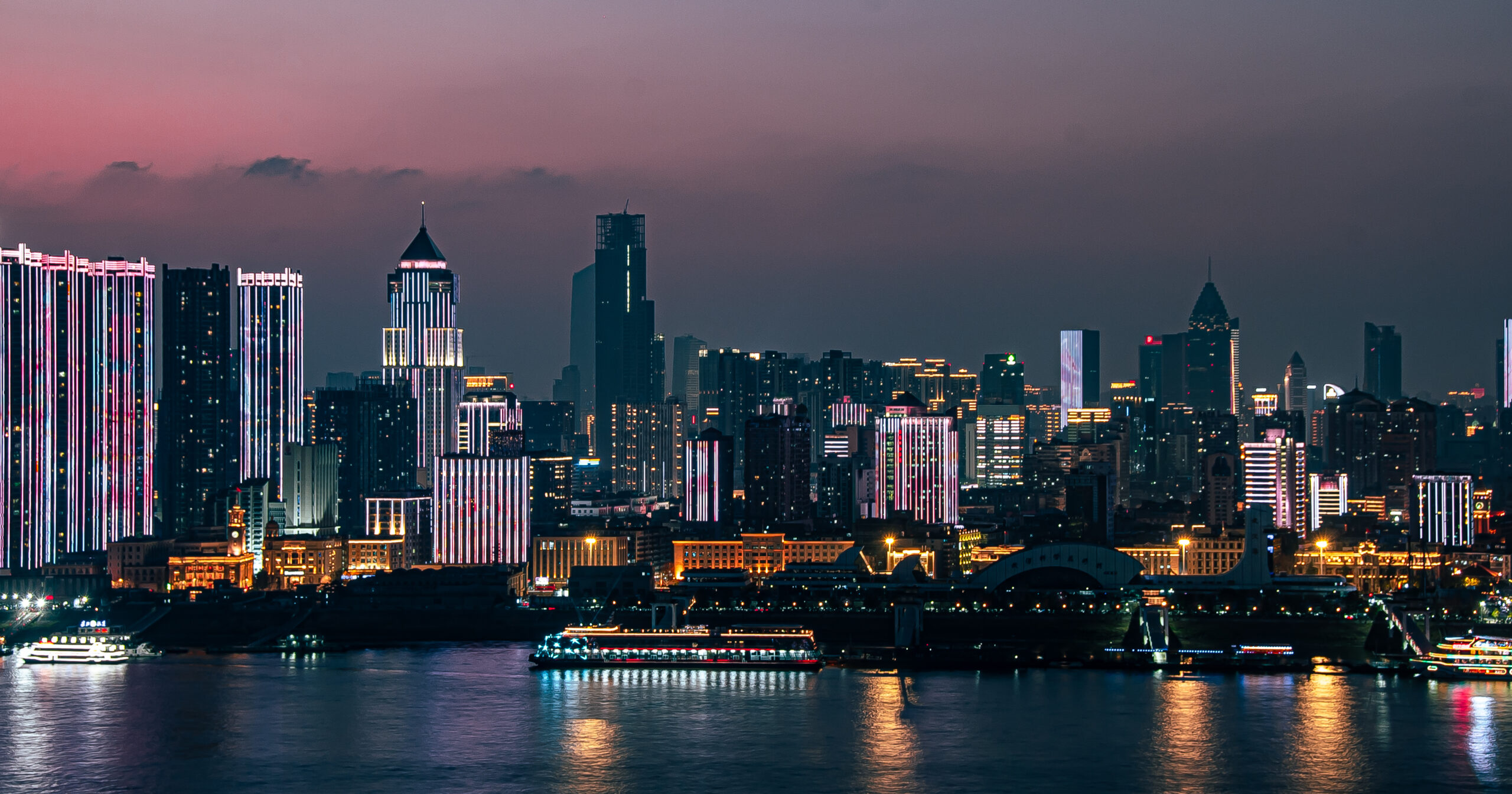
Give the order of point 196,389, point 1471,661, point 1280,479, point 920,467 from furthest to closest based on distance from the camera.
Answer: point 920,467 → point 196,389 → point 1280,479 → point 1471,661

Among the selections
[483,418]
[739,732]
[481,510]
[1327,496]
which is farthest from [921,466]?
[739,732]

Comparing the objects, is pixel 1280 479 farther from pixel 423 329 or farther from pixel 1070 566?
pixel 423 329

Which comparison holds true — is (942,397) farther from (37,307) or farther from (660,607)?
(660,607)

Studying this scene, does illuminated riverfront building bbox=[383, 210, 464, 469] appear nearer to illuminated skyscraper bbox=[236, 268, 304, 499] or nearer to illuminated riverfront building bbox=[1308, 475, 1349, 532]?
illuminated skyscraper bbox=[236, 268, 304, 499]

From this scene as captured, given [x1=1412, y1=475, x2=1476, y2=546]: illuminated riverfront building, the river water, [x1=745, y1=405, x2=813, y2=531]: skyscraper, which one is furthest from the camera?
[x1=745, y1=405, x2=813, y2=531]: skyscraper

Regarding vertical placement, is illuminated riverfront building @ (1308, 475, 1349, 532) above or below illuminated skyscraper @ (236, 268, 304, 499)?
below

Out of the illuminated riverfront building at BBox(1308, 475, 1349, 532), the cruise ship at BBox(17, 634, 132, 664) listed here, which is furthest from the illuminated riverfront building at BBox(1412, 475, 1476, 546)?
the cruise ship at BBox(17, 634, 132, 664)
